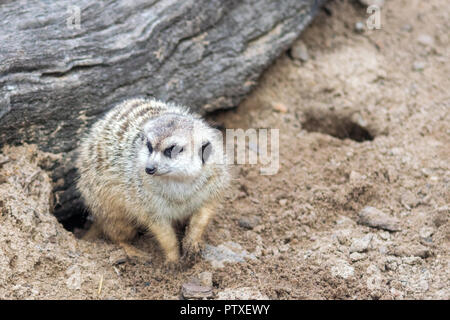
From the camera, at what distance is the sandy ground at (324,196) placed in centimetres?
298

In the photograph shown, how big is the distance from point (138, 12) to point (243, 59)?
1041mm

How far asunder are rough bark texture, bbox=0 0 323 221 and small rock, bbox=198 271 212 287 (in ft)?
4.51

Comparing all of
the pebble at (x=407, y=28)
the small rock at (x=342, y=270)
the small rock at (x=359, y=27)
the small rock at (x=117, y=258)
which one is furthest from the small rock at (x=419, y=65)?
the small rock at (x=117, y=258)

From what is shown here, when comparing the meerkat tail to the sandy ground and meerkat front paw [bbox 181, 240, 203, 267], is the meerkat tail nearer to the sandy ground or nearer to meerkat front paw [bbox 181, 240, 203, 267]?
meerkat front paw [bbox 181, 240, 203, 267]

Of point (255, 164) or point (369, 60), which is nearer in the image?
point (255, 164)

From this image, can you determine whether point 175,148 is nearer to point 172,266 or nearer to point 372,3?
point 172,266

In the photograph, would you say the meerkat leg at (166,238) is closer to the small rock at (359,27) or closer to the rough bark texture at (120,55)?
the rough bark texture at (120,55)

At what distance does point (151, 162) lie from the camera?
2852 millimetres

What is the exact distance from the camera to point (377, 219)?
11.3 feet

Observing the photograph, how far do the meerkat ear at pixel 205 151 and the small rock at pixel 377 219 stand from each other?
1.16 meters

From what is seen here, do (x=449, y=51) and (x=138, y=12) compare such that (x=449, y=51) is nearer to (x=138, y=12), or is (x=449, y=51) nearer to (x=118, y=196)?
(x=138, y=12)

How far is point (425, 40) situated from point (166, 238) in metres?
3.28

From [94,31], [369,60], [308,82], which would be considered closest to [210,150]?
[94,31]

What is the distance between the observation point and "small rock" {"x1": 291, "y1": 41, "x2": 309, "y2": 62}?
16.4 feet
